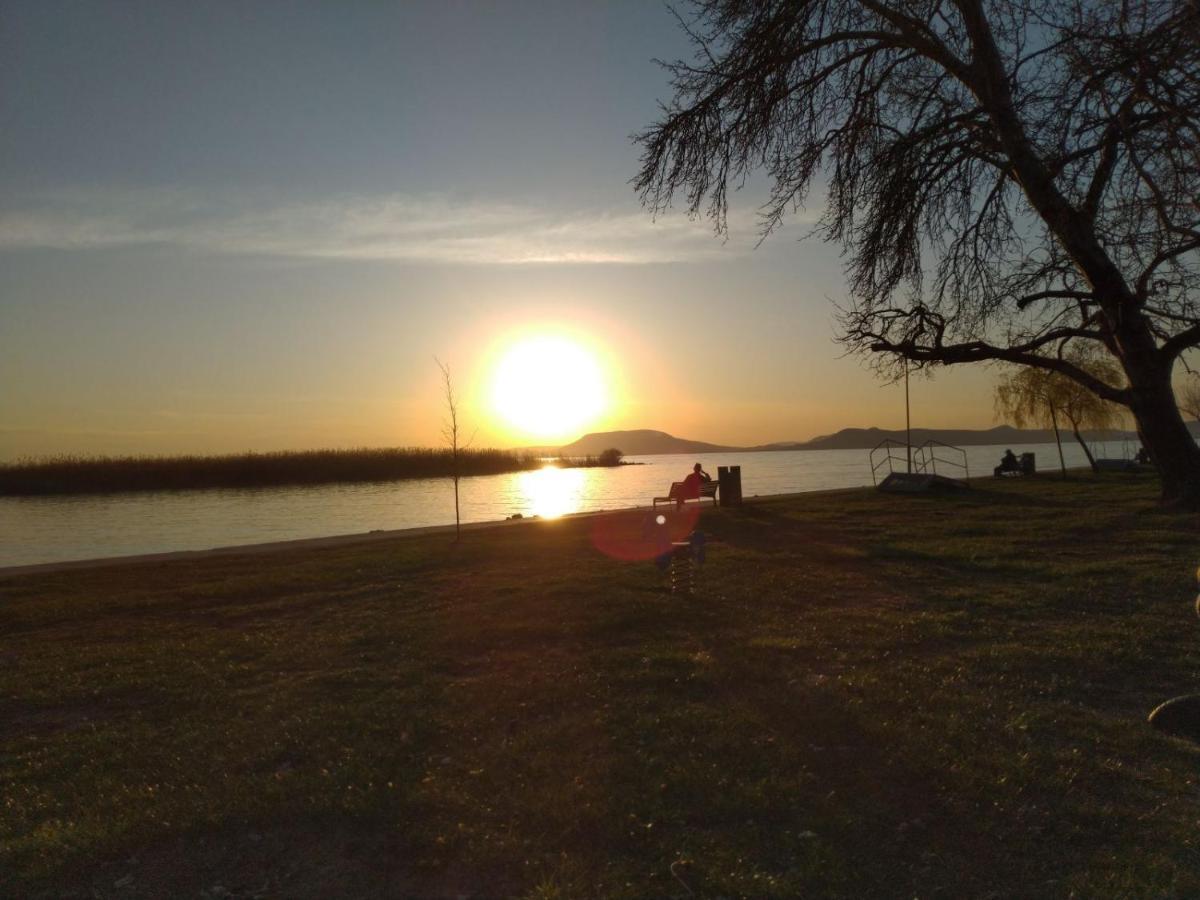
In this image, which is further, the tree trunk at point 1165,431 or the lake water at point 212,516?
the lake water at point 212,516

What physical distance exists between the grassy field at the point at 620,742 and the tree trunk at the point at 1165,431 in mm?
3517

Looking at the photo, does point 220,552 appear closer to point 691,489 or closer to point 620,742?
point 691,489

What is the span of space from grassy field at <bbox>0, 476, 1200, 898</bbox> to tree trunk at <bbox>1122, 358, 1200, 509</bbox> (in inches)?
138

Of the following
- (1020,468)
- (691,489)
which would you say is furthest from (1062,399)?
(691,489)

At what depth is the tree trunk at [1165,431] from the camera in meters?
13.1

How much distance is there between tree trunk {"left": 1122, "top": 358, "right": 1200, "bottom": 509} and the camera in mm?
13133

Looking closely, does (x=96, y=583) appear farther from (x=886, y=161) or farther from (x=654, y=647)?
(x=886, y=161)

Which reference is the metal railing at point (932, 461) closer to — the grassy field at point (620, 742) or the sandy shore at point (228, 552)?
the sandy shore at point (228, 552)

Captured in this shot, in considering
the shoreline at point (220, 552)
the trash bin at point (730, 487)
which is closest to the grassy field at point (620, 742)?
the shoreline at point (220, 552)

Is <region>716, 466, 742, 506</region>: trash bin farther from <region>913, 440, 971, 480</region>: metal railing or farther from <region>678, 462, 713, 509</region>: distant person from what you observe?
<region>913, 440, 971, 480</region>: metal railing

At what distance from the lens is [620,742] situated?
502 centimetres

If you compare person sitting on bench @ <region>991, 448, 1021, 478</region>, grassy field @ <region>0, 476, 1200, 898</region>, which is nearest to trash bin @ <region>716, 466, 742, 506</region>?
grassy field @ <region>0, 476, 1200, 898</region>

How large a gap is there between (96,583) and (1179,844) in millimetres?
14691

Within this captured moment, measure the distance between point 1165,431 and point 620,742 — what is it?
1285 centimetres
